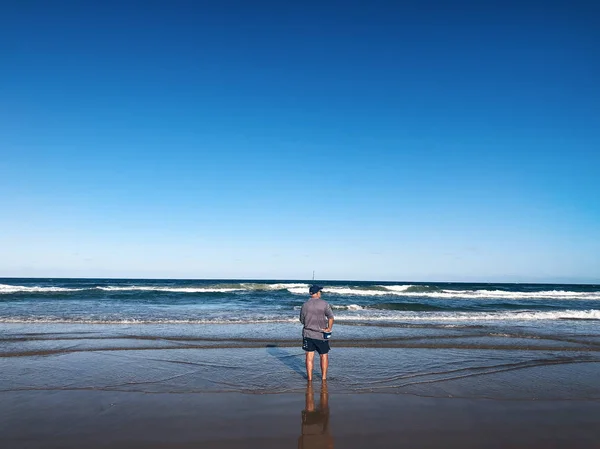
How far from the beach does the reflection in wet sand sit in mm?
26

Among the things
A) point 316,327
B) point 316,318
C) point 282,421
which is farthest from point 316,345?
point 282,421

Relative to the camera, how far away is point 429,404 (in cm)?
651

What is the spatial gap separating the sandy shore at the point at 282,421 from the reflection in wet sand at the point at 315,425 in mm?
14

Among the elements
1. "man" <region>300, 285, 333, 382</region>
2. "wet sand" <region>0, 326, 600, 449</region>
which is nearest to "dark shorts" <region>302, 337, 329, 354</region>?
"man" <region>300, 285, 333, 382</region>

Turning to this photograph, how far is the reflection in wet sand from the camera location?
498cm

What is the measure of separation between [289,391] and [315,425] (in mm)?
1701

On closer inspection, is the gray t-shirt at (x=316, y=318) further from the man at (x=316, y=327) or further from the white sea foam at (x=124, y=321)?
the white sea foam at (x=124, y=321)

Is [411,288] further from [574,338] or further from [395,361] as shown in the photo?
[395,361]

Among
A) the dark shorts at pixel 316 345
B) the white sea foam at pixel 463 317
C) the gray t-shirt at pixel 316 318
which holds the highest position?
the gray t-shirt at pixel 316 318

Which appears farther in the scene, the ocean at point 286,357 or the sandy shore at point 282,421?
the ocean at point 286,357

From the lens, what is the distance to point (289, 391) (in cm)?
721

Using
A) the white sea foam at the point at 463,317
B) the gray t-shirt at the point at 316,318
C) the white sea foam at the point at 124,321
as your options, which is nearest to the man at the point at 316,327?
the gray t-shirt at the point at 316,318

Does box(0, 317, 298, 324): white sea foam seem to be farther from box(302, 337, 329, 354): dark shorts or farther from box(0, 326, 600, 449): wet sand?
box(302, 337, 329, 354): dark shorts

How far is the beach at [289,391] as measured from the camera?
5246 mm
